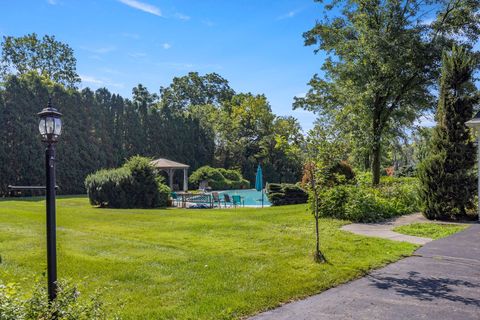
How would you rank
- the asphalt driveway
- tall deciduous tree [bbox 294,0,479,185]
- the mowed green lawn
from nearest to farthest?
the asphalt driveway → the mowed green lawn → tall deciduous tree [bbox 294,0,479,185]

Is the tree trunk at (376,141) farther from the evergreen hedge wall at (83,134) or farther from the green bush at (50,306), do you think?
the evergreen hedge wall at (83,134)

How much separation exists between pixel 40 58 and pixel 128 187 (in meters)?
27.9

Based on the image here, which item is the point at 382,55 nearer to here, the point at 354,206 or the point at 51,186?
the point at 354,206

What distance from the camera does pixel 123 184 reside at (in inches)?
682

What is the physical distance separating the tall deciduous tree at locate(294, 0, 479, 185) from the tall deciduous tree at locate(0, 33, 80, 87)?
28.9 meters

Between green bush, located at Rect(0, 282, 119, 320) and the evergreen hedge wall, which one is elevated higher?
the evergreen hedge wall

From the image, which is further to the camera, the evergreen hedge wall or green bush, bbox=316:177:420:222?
the evergreen hedge wall

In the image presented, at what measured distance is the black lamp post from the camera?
3734 millimetres

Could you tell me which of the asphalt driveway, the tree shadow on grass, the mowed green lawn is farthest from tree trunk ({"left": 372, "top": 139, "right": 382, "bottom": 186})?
the tree shadow on grass

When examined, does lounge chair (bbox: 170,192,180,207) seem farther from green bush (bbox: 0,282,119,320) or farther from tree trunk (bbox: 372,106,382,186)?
green bush (bbox: 0,282,119,320)

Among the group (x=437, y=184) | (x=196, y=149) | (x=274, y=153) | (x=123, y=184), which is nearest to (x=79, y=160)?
(x=196, y=149)

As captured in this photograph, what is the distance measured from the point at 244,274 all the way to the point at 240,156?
3390 centimetres

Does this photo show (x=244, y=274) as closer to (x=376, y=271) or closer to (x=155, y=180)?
(x=376, y=271)

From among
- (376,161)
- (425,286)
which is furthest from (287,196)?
(425,286)
